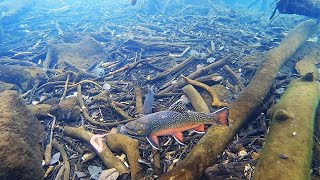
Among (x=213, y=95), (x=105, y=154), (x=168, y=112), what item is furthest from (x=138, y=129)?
(x=213, y=95)

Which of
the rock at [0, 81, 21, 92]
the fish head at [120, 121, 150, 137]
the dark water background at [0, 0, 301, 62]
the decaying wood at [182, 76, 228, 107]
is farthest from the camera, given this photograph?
the dark water background at [0, 0, 301, 62]

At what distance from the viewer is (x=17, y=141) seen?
3744mm

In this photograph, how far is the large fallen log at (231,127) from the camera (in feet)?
11.1

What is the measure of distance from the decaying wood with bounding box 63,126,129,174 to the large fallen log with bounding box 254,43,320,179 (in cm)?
240

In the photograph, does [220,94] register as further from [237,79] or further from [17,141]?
[17,141]

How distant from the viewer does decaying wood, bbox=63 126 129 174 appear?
14.1ft

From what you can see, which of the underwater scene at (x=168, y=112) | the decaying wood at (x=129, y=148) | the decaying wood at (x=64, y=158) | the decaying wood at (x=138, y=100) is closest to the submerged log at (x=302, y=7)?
the underwater scene at (x=168, y=112)

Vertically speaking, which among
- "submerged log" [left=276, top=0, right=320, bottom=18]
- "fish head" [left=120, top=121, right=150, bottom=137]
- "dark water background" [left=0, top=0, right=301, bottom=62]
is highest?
"submerged log" [left=276, top=0, right=320, bottom=18]

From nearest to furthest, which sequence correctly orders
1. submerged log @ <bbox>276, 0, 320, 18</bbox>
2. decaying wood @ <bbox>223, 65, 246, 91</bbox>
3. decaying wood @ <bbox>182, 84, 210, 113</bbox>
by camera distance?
decaying wood @ <bbox>182, 84, 210, 113</bbox> → decaying wood @ <bbox>223, 65, 246, 91</bbox> → submerged log @ <bbox>276, 0, 320, 18</bbox>

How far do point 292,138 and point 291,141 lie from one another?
0.08m

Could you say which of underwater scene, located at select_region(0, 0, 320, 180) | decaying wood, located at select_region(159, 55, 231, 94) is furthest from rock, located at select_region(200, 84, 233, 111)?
decaying wood, located at select_region(159, 55, 231, 94)

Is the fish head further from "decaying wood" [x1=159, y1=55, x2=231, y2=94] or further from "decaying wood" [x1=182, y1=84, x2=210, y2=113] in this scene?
"decaying wood" [x1=159, y1=55, x2=231, y2=94]

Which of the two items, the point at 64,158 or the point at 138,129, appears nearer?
the point at 138,129

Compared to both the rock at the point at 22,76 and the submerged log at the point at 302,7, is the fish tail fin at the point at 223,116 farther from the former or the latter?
the submerged log at the point at 302,7
